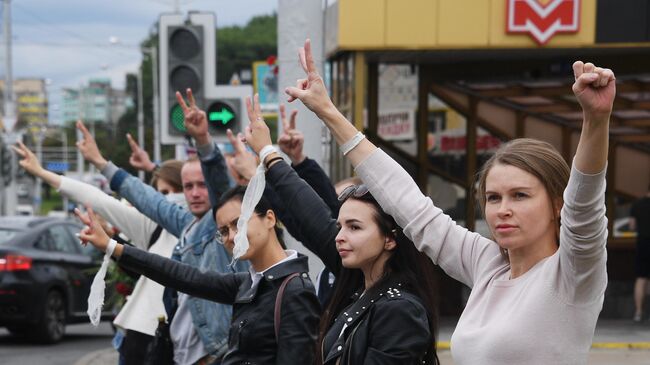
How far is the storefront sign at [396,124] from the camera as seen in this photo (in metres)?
13.3

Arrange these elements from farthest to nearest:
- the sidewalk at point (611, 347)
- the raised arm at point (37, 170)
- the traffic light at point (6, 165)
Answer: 1. the traffic light at point (6, 165)
2. the sidewalk at point (611, 347)
3. the raised arm at point (37, 170)

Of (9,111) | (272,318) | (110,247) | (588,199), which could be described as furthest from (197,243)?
(9,111)

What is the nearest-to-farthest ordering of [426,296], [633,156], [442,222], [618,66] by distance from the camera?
[442,222] → [426,296] → [618,66] → [633,156]

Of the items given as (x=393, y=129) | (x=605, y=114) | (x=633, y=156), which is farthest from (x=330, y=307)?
(x=633, y=156)

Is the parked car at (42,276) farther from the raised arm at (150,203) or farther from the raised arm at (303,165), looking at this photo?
the raised arm at (303,165)

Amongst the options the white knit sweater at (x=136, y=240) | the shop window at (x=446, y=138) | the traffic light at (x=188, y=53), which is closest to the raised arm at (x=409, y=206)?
the white knit sweater at (x=136, y=240)

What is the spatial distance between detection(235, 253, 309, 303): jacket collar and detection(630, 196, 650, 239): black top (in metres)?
10.0

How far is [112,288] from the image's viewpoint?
10945mm

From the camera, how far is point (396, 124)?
13406mm

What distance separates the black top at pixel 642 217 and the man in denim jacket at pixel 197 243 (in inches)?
345

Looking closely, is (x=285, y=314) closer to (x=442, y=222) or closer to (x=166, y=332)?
(x=442, y=222)

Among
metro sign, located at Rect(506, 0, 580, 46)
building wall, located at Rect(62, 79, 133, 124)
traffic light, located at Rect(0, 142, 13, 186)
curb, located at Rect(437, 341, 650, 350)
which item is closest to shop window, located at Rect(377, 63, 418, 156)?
metro sign, located at Rect(506, 0, 580, 46)

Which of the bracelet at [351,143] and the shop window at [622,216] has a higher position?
the bracelet at [351,143]

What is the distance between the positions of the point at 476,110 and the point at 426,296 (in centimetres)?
1024
